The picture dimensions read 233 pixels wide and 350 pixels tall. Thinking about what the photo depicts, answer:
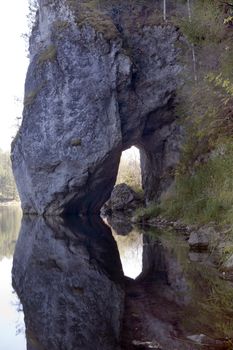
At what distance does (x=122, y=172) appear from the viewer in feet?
138

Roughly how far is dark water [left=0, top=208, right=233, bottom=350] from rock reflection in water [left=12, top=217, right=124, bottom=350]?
0.04ft

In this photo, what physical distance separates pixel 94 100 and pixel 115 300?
1642cm

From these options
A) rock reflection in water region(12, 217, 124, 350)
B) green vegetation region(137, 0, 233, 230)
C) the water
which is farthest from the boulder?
the water

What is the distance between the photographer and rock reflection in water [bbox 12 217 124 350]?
5.04m

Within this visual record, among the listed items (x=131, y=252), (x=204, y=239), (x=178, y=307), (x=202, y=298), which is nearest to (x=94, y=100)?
(x=131, y=252)

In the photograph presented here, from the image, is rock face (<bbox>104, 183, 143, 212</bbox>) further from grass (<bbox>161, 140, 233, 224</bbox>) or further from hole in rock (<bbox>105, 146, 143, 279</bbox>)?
grass (<bbox>161, 140, 233, 224</bbox>)

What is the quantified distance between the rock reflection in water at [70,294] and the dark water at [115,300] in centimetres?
1

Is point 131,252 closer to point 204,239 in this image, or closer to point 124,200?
point 204,239

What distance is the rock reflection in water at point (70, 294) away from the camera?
16.5ft

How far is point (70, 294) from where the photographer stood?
22.9 feet

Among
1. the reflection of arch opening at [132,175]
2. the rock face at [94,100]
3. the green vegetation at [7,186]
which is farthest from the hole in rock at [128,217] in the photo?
the green vegetation at [7,186]

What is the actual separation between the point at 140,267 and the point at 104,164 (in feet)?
43.9

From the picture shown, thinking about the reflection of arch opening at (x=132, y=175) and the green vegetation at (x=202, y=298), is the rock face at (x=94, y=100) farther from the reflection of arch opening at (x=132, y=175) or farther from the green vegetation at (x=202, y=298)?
the green vegetation at (x=202, y=298)

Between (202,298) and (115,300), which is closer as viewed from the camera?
(202,298)
